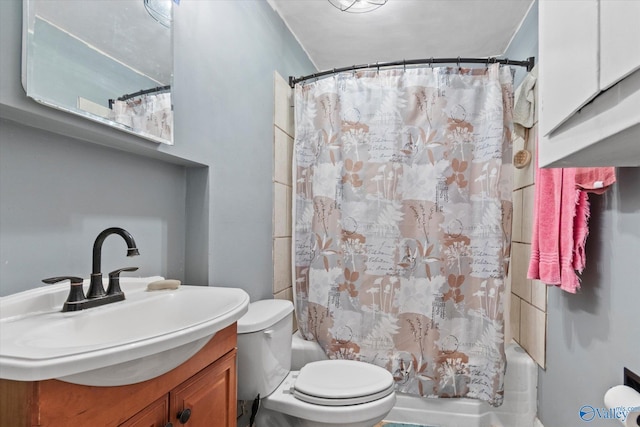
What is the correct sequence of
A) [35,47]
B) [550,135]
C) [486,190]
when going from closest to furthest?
1. [550,135]
2. [35,47]
3. [486,190]

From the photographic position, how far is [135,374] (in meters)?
0.66

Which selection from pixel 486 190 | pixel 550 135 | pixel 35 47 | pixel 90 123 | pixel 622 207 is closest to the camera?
pixel 550 135

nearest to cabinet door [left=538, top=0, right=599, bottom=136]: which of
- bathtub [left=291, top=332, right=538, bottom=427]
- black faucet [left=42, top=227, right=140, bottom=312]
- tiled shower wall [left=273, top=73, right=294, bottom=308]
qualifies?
black faucet [left=42, top=227, right=140, bottom=312]

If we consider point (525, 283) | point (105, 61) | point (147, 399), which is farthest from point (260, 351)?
point (525, 283)

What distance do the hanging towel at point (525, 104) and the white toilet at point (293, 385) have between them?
61.1 inches

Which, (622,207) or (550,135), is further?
(622,207)

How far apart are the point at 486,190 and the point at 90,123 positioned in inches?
69.7

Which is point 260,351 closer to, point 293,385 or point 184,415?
point 293,385

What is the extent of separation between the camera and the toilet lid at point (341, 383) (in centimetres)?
143

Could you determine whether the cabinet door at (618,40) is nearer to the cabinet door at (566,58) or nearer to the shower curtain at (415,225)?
the cabinet door at (566,58)

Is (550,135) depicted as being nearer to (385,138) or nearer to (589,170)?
(589,170)

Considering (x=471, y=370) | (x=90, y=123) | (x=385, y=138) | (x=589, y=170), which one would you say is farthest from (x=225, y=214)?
(x=471, y=370)

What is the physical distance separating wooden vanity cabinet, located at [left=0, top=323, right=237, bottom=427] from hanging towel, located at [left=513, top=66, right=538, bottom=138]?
1868 mm

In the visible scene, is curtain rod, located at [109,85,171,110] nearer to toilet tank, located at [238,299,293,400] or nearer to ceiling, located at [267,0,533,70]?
toilet tank, located at [238,299,293,400]
